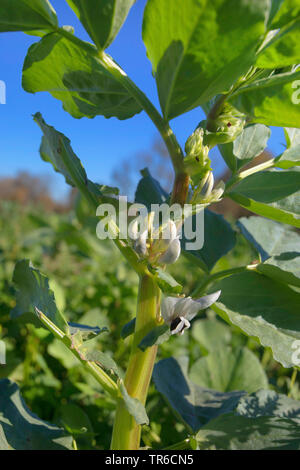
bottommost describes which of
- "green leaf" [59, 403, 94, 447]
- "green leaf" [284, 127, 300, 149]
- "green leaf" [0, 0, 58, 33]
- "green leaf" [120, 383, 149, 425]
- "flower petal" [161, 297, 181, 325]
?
"green leaf" [59, 403, 94, 447]

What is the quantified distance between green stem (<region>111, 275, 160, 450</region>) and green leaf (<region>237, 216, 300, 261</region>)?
252mm

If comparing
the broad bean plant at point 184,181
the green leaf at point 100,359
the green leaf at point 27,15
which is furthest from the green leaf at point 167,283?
the green leaf at point 27,15

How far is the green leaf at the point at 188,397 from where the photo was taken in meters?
0.77

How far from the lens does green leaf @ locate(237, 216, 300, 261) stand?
0.81m

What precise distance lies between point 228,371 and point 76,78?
0.79 metres

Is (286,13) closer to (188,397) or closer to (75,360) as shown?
(188,397)

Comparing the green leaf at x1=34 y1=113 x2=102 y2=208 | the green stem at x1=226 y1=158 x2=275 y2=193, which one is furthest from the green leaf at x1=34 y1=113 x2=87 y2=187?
the green stem at x1=226 y1=158 x2=275 y2=193

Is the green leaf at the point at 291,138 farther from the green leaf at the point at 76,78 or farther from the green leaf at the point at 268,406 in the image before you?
the green leaf at the point at 268,406

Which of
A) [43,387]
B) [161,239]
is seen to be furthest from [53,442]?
[43,387]

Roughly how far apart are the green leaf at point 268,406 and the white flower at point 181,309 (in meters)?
0.23

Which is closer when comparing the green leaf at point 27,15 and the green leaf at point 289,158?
the green leaf at point 27,15

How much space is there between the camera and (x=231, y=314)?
2.09ft

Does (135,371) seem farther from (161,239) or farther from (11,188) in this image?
(11,188)

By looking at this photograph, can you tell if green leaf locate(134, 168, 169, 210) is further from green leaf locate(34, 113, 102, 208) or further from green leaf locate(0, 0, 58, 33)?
green leaf locate(0, 0, 58, 33)
